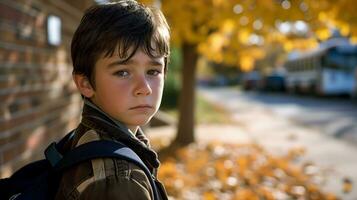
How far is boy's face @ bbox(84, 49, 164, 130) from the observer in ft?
4.90

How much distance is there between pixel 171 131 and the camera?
12.1m

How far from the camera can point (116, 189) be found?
128 centimetres

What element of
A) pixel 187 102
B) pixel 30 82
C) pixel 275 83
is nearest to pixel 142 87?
pixel 30 82

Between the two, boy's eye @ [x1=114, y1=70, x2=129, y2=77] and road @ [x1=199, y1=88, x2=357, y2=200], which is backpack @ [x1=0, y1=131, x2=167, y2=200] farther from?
road @ [x1=199, y1=88, x2=357, y2=200]

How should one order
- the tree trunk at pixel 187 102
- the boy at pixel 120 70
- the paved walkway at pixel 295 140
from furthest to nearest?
the tree trunk at pixel 187 102 → the paved walkway at pixel 295 140 → the boy at pixel 120 70

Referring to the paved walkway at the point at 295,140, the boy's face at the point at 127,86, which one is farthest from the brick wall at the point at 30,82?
the paved walkway at the point at 295,140

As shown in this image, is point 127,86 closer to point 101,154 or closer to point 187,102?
point 101,154

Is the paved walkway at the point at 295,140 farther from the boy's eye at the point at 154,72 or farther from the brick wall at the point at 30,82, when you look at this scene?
the boy's eye at the point at 154,72

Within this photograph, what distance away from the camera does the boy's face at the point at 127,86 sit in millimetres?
1492

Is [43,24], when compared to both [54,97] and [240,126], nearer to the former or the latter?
[54,97]

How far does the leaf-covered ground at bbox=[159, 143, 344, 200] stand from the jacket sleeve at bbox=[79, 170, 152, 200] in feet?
12.9

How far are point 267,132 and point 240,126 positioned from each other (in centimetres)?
168

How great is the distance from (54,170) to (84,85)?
298 millimetres

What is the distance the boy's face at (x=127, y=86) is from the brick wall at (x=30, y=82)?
1.73 m
